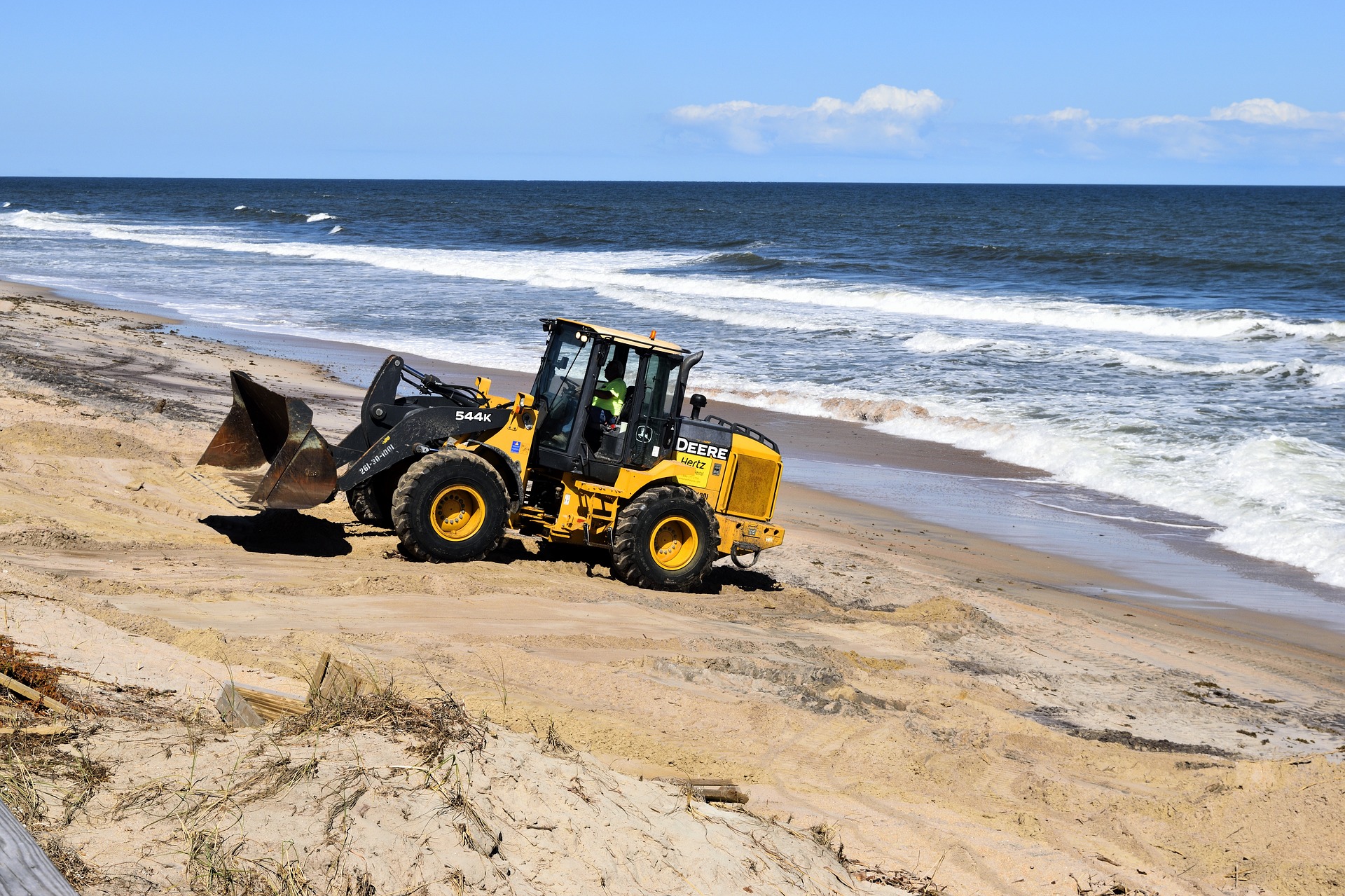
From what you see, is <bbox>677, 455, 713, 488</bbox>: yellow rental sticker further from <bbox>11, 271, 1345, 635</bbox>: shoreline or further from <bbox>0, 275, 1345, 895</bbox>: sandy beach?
<bbox>11, 271, 1345, 635</bbox>: shoreline

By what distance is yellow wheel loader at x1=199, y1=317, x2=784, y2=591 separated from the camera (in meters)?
9.13

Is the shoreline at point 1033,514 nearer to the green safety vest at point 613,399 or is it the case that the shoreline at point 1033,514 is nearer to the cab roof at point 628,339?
the cab roof at point 628,339

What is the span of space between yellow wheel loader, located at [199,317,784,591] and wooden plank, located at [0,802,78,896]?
22.0ft

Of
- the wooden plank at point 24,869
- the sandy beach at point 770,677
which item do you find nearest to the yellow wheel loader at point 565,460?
the sandy beach at point 770,677

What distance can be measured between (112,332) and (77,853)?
19.5 m

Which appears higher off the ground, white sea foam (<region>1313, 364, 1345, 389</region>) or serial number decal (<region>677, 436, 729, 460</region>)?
white sea foam (<region>1313, 364, 1345, 389</region>)

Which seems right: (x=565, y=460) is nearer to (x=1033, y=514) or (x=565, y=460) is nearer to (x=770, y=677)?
(x=770, y=677)

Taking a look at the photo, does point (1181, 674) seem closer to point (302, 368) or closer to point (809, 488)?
Result: point (809, 488)

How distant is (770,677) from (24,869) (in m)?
5.76

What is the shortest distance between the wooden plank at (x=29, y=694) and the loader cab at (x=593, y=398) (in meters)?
5.01

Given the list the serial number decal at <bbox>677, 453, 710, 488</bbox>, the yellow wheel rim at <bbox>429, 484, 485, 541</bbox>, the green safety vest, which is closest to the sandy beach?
the yellow wheel rim at <bbox>429, 484, 485, 541</bbox>

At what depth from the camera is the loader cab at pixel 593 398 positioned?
30.5 ft

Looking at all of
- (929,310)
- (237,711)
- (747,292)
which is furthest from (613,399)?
(747,292)

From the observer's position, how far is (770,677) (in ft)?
24.8
